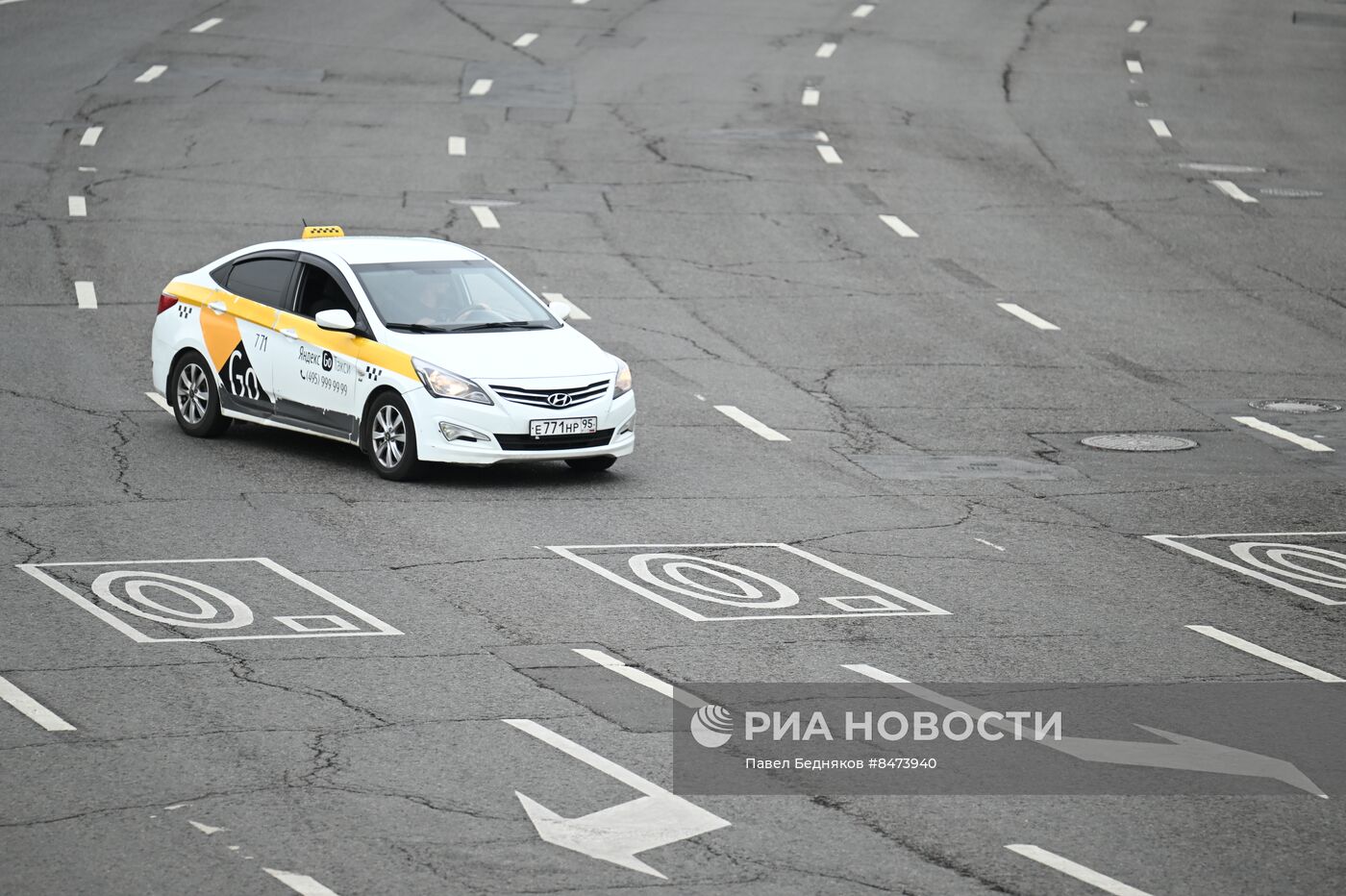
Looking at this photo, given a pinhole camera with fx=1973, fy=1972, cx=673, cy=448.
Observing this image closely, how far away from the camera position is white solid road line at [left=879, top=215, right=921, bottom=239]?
2566cm

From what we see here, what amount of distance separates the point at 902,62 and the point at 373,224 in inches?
644

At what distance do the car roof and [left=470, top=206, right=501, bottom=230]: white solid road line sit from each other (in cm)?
877

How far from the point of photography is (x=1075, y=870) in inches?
291

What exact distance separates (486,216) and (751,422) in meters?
9.32

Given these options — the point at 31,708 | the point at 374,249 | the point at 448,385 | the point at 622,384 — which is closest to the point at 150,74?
the point at 374,249

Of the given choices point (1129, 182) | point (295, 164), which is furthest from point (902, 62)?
point (295, 164)

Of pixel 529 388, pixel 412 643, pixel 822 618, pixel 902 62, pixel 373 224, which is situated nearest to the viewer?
pixel 412 643

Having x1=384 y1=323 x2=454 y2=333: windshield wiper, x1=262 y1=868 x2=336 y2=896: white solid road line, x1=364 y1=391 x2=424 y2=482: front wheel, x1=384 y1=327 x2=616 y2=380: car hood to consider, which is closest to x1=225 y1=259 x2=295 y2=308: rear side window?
x1=384 y1=323 x2=454 y2=333: windshield wiper

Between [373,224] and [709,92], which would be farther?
[709,92]

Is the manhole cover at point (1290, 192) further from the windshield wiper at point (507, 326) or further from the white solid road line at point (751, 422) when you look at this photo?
the windshield wiper at point (507, 326)

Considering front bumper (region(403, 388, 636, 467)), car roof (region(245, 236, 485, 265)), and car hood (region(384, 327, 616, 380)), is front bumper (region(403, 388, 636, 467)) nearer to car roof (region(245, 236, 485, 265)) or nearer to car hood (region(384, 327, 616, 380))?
car hood (region(384, 327, 616, 380))

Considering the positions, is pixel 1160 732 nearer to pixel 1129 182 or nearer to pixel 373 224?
pixel 373 224

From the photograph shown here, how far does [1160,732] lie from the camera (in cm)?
919

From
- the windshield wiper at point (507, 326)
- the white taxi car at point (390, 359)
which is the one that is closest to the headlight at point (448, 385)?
the white taxi car at point (390, 359)
